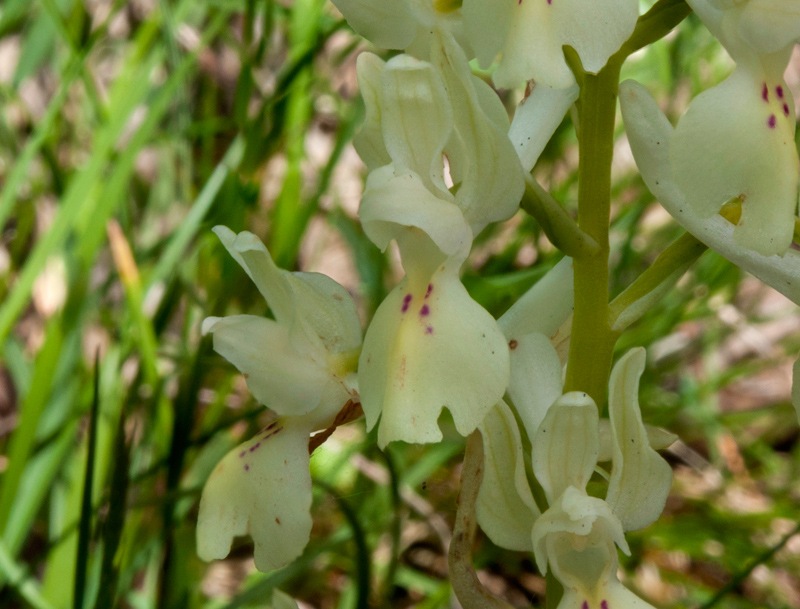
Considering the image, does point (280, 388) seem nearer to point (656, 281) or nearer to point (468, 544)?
point (468, 544)

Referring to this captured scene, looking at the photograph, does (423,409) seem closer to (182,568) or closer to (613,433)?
(613,433)

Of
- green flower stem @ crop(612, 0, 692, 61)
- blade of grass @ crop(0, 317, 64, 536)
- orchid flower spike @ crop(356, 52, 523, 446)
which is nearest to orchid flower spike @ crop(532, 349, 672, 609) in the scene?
orchid flower spike @ crop(356, 52, 523, 446)

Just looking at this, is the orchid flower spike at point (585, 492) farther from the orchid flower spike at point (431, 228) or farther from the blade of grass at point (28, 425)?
the blade of grass at point (28, 425)

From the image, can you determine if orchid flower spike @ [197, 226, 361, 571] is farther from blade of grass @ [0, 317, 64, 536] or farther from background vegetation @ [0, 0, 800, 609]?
blade of grass @ [0, 317, 64, 536]

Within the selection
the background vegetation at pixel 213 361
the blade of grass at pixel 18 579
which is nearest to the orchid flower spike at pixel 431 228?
the background vegetation at pixel 213 361

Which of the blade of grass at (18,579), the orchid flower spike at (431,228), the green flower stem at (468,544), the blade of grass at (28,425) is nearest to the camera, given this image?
the orchid flower spike at (431,228)
